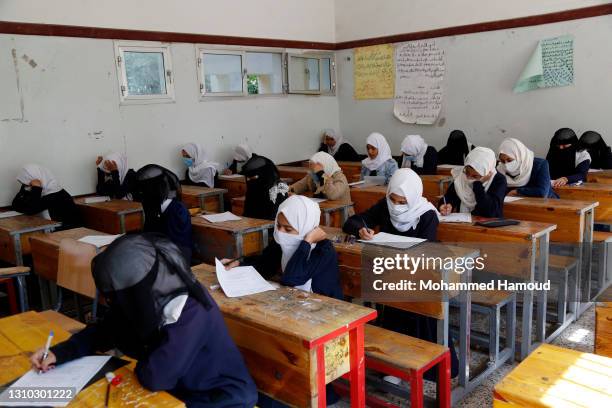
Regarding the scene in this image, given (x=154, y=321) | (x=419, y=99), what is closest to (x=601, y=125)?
(x=419, y=99)

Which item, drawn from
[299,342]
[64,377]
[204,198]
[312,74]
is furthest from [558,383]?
[312,74]

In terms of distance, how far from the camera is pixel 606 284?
12.8ft

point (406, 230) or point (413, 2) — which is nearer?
point (406, 230)

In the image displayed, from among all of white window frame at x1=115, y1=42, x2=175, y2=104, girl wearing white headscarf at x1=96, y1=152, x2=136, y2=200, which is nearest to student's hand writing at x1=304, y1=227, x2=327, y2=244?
girl wearing white headscarf at x1=96, y1=152, x2=136, y2=200

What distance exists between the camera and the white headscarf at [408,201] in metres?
2.86

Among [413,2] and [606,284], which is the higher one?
[413,2]

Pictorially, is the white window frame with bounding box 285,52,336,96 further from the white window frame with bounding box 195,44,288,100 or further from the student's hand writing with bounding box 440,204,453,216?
the student's hand writing with bounding box 440,204,453,216

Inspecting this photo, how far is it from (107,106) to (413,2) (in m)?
3.80

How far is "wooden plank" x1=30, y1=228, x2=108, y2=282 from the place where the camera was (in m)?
3.20

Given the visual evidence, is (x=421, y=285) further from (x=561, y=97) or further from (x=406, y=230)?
(x=561, y=97)

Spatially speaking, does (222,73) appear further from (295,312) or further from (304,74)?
(295,312)

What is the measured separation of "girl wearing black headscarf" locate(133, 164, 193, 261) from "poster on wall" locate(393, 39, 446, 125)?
4.02 metres

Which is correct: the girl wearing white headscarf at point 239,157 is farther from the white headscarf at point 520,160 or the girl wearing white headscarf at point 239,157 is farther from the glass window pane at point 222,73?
the white headscarf at point 520,160

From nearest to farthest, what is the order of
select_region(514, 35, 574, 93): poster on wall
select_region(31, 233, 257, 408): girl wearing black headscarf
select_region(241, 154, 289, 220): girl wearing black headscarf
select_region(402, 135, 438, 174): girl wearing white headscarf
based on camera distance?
select_region(31, 233, 257, 408): girl wearing black headscarf
select_region(241, 154, 289, 220): girl wearing black headscarf
select_region(514, 35, 574, 93): poster on wall
select_region(402, 135, 438, 174): girl wearing white headscarf
